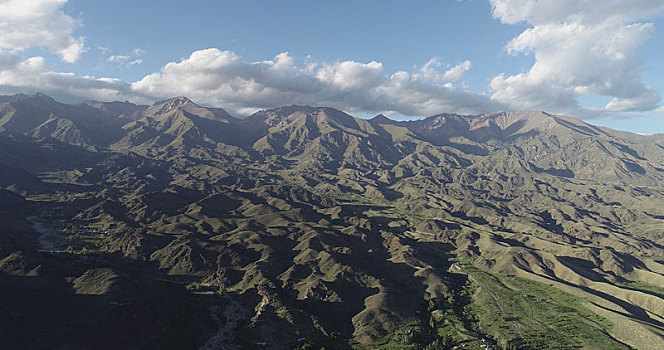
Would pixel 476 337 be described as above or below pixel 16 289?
below

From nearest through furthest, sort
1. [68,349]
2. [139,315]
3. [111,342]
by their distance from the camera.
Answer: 1. [68,349]
2. [111,342]
3. [139,315]

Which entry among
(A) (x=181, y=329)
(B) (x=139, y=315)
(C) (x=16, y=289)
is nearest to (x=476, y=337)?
(A) (x=181, y=329)

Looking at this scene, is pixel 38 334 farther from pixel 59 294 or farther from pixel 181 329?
pixel 181 329

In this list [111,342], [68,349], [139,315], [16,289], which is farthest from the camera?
[16,289]

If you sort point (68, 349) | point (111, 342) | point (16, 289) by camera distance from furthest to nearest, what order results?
point (16, 289)
point (111, 342)
point (68, 349)

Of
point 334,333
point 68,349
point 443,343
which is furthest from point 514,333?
point 68,349

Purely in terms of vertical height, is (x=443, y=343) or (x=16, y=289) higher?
(x=16, y=289)

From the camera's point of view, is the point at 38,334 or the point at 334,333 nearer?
the point at 38,334

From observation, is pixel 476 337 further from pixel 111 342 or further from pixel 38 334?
pixel 38 334

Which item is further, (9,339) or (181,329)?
(181,329)
